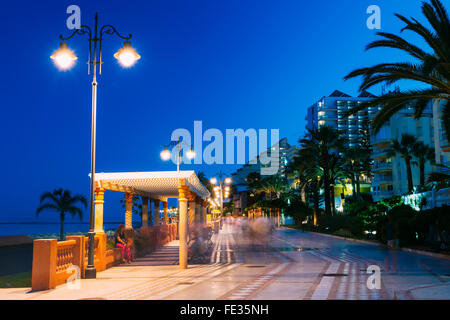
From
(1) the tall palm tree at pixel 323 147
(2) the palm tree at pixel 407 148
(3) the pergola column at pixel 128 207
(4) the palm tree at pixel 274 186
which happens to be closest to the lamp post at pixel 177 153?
(3) the pergola column at pixel 128 207

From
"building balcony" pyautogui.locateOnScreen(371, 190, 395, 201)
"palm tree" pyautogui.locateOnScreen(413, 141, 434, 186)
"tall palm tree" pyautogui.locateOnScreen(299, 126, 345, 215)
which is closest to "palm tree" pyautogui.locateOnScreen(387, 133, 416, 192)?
"palm tree" pyautogui.locateOnScreen(413, 141, 434, 186)

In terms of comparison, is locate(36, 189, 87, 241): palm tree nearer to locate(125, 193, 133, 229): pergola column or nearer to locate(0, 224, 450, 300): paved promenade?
locate(125, 193, 133, 229): pergola column

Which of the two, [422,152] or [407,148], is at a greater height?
[407,148]

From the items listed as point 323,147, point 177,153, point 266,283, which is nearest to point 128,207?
point 177,153

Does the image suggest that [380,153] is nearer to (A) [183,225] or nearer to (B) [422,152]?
(B) [422,152]

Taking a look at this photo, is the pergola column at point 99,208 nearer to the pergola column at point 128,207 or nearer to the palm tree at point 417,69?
A: the pergola column at point 128,207

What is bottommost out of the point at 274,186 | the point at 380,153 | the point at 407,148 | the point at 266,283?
the point at 266,283

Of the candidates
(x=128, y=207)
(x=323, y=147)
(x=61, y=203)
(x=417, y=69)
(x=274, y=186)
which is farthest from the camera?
(x=274, y=186)

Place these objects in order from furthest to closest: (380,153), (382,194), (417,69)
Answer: (380,153), (382,194), (417,69)

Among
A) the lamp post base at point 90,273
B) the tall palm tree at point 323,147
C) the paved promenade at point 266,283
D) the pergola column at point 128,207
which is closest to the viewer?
the paved promenade at point 266,283

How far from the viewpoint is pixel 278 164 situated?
198 metres

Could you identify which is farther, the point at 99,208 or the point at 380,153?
the point at 380,153

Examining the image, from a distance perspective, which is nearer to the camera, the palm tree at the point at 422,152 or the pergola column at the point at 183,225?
the pergola column at the point at 183,225
